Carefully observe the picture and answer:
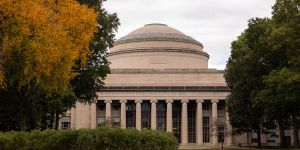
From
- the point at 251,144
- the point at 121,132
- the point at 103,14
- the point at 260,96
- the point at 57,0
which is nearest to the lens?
the point at 121,132

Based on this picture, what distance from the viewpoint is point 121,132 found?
25.4m

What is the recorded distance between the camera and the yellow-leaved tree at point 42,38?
2583 centimetres

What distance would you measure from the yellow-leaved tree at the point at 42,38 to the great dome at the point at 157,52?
78658mm

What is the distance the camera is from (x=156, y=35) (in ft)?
362

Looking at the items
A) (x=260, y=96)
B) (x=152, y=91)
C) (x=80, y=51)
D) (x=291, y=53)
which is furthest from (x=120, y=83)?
(x=80, y=51)

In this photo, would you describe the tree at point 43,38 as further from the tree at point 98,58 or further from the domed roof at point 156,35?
the domed roof at point 156,35

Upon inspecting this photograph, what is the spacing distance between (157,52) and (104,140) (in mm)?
83652

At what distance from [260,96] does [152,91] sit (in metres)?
47.3

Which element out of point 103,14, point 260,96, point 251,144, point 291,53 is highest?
point 103,14

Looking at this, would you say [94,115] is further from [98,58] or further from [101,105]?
[98,58]

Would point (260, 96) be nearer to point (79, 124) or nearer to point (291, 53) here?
point (291, 53)

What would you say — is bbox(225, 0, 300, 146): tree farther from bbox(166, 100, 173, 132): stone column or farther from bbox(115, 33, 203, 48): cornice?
bbox(115, 33, 203, 48): cornice

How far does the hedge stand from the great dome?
8033cm

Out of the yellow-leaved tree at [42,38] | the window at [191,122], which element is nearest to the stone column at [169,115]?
the window at [191,122]
